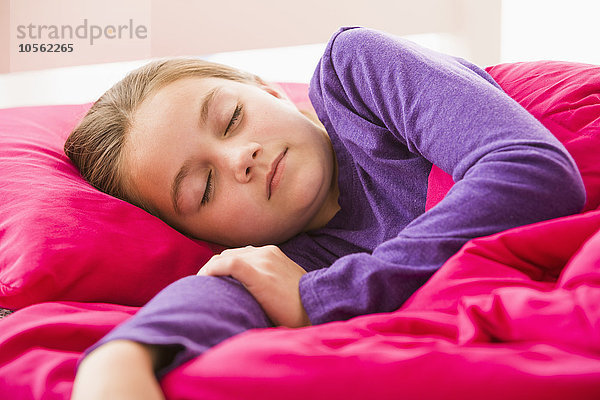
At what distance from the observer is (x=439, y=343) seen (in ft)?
1.82

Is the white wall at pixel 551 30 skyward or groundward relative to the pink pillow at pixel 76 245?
skyward

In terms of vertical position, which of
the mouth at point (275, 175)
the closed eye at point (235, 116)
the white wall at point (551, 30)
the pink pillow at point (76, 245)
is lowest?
the pink pillow at point (76, 245)

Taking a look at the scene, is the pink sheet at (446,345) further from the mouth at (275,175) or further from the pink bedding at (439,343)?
the mouth at (275,175)

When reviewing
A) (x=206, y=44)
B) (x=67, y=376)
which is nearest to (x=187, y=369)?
(x=67, y=376)

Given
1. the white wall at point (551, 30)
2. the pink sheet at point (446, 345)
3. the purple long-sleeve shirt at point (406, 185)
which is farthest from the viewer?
the white wall at point (551, 30)

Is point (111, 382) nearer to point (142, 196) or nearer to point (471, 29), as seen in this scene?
point (142, 196)

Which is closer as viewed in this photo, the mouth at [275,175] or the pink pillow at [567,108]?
the pink pillow at [567,108]

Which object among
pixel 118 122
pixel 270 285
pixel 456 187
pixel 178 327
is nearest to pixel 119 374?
pixel 178 327

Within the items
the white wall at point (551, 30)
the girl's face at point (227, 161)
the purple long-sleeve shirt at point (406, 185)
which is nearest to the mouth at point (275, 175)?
the girl's face at point (227, 161)

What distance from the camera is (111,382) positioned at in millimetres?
510

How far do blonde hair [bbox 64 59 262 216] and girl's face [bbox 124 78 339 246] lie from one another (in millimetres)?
27

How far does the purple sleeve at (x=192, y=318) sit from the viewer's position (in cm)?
56

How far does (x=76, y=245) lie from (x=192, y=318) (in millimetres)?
429

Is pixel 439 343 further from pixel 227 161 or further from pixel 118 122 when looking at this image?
pixel 118 122
